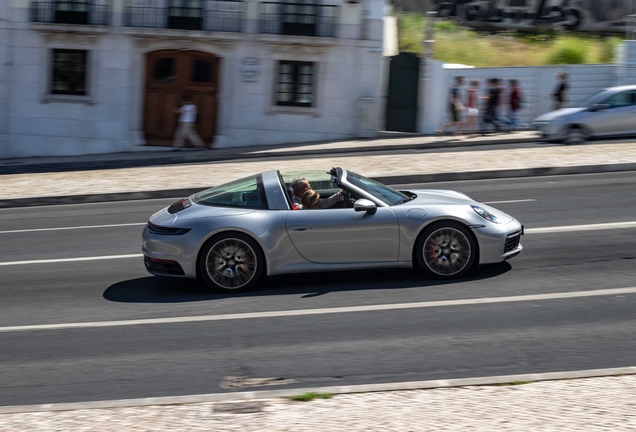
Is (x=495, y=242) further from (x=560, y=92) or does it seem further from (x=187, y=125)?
(x=187, y=125)

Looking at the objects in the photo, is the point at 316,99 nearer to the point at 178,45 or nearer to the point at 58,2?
the point at 178,45

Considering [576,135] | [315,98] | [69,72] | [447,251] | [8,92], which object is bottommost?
[447,251]

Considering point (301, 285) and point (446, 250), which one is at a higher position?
point (446, 250)

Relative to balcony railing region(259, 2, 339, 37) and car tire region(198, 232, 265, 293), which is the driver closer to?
car tire region(198, 232, 265, 293)

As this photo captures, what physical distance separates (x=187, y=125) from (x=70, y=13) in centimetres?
570

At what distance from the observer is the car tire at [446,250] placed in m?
8.95

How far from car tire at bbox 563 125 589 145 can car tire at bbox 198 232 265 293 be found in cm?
1429

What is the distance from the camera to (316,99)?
91.3 ft

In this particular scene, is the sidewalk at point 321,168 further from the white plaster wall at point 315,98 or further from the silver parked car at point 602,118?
the white plaster wall at point 315,98

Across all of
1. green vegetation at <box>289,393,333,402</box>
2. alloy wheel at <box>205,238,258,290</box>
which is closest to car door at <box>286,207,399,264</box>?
alloy wheel at <box>205,238,258,290</box>

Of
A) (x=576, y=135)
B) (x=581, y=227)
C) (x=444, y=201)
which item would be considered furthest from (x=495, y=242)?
(x=576, y=135)

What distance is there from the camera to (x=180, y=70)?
28281 mm

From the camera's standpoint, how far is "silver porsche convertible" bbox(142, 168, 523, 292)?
8.91 meters

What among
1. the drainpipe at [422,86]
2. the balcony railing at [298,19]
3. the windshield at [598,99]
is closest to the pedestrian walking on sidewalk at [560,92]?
the drainpipe at [422,86]
